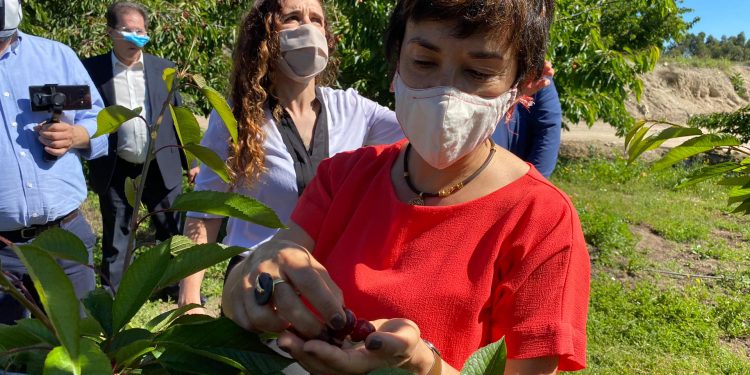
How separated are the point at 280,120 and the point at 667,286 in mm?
4090

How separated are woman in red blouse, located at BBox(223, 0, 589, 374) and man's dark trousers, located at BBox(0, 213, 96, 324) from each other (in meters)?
1.50

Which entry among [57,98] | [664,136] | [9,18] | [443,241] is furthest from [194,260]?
[9,18]

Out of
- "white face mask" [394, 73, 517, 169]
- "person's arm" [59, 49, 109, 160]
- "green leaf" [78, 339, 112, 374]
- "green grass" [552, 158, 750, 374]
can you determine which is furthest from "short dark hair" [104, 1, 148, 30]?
"green leaf" [78, 339, 112, 374]

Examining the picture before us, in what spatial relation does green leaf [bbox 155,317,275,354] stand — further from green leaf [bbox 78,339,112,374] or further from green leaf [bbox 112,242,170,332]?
green leaf [bbox 78,339,112,374]

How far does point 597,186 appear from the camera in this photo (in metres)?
9.30

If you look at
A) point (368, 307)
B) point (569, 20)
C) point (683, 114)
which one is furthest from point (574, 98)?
point (683, 114)

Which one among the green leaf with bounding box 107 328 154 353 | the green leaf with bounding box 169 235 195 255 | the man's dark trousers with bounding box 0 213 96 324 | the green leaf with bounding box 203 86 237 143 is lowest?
the man's dark trousers with bounding box 0 213 96 324

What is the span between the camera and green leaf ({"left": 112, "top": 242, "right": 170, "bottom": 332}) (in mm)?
934

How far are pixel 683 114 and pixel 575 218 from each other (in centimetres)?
2149

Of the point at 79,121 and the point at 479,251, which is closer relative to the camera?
the point at 479,251

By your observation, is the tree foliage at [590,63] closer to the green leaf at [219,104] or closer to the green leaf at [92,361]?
the green leaf at [219,104]

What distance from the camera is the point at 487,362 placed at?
82 centimetres

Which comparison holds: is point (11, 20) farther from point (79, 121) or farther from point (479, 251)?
point (479, 251)

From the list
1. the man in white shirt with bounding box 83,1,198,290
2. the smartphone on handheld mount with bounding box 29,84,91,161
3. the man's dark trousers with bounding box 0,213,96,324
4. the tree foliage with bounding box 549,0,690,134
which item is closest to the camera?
the man's dark trousers with bounding box 0,213,96,324
